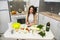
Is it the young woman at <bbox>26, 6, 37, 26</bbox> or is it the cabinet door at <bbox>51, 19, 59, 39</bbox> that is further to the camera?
the young woman at <bbox>26, 6, 37, 26</bbox>

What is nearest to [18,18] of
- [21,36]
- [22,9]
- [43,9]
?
[22,9]

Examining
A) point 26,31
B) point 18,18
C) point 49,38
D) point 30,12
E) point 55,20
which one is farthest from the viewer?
point 18,18

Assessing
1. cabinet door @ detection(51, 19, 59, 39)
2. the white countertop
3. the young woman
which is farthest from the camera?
the young woman

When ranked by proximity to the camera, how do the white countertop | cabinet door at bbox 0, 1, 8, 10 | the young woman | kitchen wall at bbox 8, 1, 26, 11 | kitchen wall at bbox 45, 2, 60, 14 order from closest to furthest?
the white countertop, the young woman, kitchen wall at bbox 8, 1, 26, 11, kitchen wall at bbox 45, 2, 60, 14, cabinet door at bbox 0, 1, 8, 10

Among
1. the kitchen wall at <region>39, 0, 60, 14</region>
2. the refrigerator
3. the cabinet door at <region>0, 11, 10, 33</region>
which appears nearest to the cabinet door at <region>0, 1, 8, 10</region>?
the refrigerator

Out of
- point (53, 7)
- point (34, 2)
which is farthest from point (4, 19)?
point (53, 7)

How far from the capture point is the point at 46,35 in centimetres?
211

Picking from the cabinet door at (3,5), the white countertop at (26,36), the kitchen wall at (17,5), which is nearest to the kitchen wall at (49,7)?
the kitchen wall at (17,5)

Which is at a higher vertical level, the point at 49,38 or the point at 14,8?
the point at 14,8

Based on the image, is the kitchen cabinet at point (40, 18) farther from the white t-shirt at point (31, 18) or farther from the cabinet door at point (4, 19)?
the cabinet door at point (4, 19)

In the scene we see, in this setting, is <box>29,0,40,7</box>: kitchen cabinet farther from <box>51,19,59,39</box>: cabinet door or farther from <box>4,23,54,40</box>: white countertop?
<box>4,23,54,40</box>: white countertop

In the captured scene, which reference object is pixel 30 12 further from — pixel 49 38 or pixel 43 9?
pixel 49 38

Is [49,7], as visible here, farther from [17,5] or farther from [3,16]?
[3,16]

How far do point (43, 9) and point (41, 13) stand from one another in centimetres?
16
